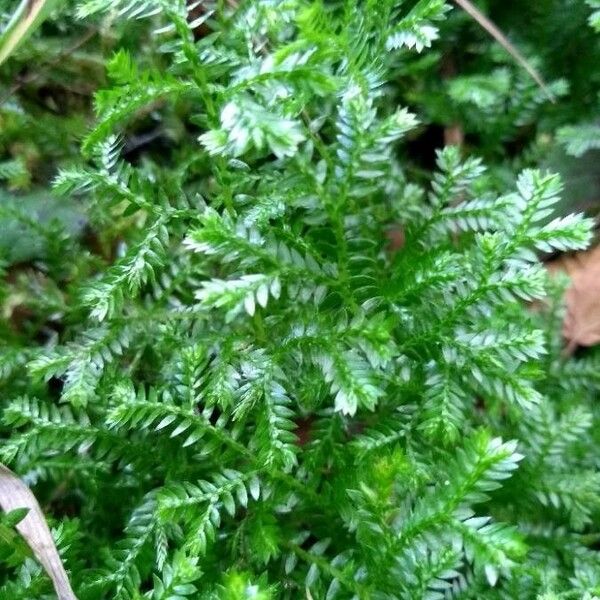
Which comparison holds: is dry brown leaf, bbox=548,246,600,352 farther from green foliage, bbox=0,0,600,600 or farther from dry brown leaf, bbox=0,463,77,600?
dry brown leaf, bbox=0,463,77,600

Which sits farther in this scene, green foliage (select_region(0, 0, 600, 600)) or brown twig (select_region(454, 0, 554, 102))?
brown twig (select_region(454, 0, 554, 102))

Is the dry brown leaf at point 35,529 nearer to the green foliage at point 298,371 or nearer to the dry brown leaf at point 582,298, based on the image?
the green foliage at point 298,371

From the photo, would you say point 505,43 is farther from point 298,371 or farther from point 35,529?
point 35,529

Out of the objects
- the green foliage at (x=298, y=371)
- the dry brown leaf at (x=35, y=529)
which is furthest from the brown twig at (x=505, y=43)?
the dry brown leaf at (x=35, y=529)

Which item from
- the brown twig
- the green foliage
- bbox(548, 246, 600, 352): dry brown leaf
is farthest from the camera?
bbox(548, 246, 600, 352): dry brown leaf

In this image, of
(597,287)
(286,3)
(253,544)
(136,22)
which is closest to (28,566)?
(253,544)

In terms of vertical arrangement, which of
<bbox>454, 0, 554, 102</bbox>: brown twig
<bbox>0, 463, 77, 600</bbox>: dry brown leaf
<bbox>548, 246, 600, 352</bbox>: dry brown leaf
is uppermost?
<bbox>454, 0, 554, 102</bbox>: brown twig

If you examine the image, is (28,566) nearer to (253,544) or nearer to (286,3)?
(253,544)

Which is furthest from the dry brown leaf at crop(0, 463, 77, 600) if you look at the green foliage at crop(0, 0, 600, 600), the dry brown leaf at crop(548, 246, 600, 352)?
the dry brown leaf at crop(548, 246, 600, 352)
